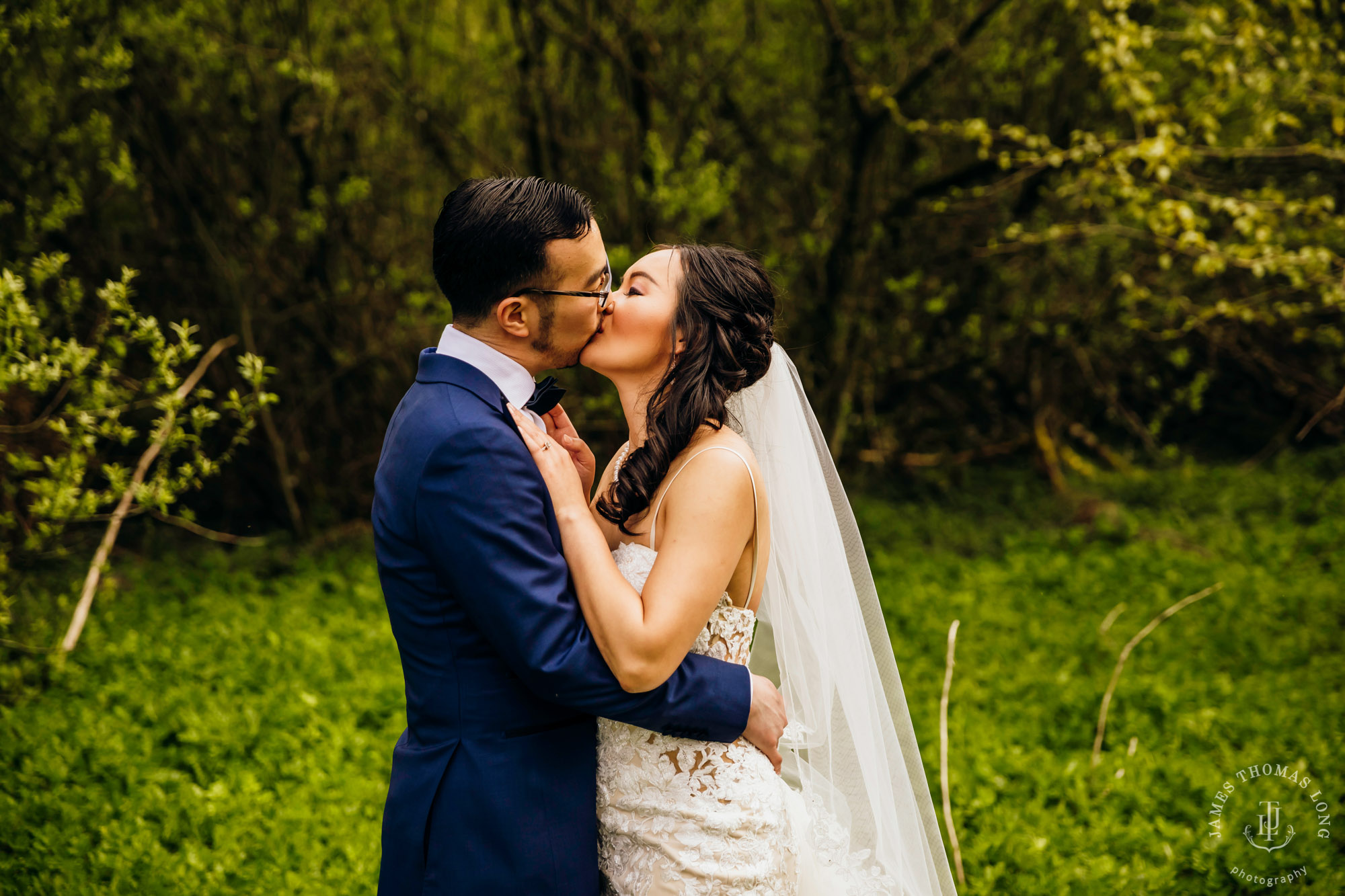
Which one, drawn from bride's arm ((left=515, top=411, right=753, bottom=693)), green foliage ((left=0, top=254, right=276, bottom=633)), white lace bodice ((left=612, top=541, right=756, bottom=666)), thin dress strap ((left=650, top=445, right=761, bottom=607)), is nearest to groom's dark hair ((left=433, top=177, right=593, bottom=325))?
bride's arm ((left=515, top=411, right=753, bottom=693))

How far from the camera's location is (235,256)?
746 centimetres

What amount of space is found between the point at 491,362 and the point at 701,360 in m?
0.55

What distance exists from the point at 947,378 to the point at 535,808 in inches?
353

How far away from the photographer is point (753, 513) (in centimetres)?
213

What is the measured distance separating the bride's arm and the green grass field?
2.38 m

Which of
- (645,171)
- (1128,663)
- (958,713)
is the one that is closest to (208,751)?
(958,713)

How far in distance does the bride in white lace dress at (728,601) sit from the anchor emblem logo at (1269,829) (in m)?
2.09

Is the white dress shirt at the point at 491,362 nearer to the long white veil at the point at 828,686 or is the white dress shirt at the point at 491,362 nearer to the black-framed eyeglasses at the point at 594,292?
the black-framed eyeglasses at the point at 594,292

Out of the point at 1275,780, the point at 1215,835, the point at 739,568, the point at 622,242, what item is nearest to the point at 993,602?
the point at 1275,780

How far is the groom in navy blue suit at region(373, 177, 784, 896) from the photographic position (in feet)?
5.77

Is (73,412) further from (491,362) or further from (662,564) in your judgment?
(662,564)

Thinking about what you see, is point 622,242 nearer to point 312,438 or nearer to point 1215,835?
point 312,438

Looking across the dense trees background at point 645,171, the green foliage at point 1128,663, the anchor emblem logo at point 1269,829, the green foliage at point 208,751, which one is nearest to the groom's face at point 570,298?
the green foliage at point 208,751

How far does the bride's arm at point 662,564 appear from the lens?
71.3 inches
